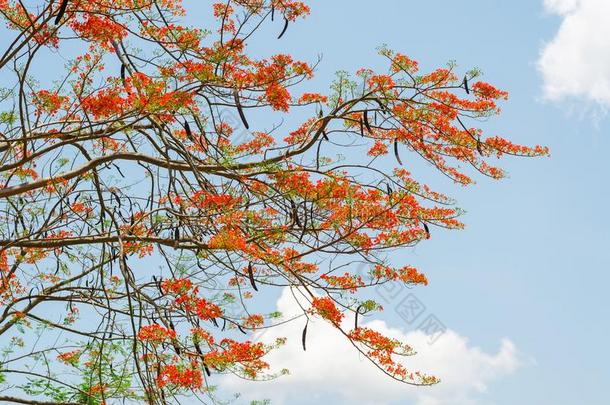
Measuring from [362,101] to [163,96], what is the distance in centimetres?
162

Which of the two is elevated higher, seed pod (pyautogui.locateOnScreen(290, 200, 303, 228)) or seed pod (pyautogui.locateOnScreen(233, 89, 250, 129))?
seed pod (pyautogui.locateOnScreen(233, 89, 250, 129))

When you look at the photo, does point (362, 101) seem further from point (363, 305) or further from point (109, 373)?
point (109, 373)

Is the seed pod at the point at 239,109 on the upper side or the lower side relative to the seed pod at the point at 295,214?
upper

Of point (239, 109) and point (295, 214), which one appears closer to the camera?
point (239, 109)

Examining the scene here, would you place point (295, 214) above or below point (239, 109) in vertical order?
below

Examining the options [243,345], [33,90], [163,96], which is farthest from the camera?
[33,90]

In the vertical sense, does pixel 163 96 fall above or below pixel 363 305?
above

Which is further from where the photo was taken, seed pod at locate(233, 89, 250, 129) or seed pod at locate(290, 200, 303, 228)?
seed pod at locate(290, 200, 303, 228)

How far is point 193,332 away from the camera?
5.50 metres

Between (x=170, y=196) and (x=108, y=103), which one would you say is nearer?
(x=108, y=103)

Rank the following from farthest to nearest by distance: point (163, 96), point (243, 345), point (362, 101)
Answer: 1. point (362, 101)
2. point (243, 345)
3. point (163, 96)

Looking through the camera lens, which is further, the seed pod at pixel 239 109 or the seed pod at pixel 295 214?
the seed pod at pixel 295 214

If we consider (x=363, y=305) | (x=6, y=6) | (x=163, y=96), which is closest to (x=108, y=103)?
(x=163, y=96)

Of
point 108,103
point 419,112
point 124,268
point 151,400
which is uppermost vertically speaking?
point 108,103
